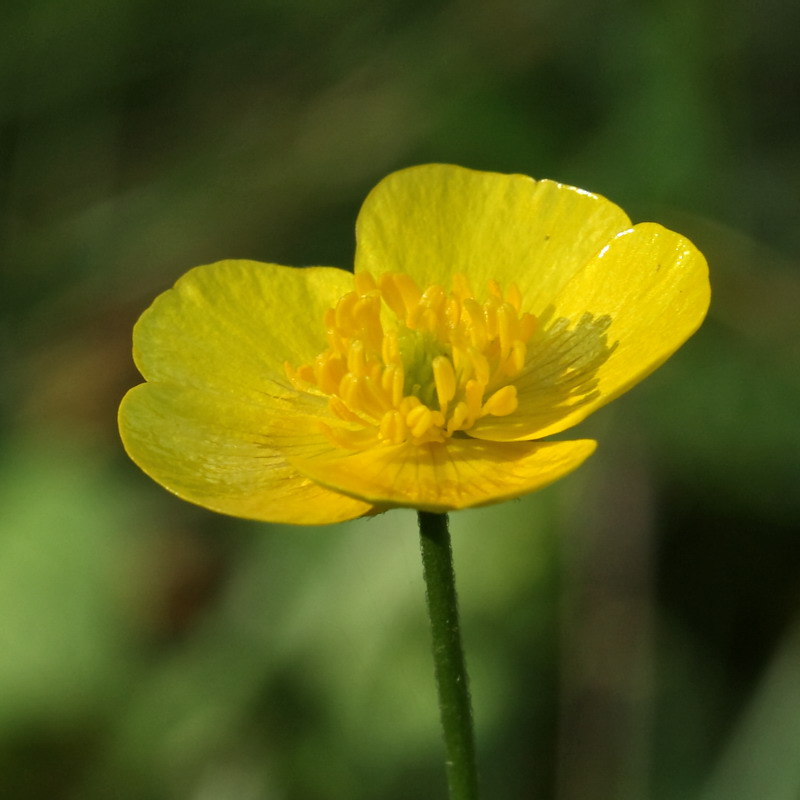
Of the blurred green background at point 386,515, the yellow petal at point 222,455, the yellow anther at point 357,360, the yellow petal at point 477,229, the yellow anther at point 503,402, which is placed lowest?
the blurred green background at point 386,515

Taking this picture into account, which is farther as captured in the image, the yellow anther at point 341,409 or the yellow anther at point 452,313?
the yellow anther at point 452,313

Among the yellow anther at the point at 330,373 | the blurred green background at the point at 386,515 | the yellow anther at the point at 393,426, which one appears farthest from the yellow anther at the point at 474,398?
the blurred green background at the point at 386,515

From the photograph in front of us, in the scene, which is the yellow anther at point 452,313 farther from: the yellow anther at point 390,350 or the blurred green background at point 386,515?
the blurred green background at point 386,515

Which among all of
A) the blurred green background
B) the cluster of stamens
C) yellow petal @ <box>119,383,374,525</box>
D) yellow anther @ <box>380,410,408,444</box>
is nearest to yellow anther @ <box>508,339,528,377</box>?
the cluster of stamens

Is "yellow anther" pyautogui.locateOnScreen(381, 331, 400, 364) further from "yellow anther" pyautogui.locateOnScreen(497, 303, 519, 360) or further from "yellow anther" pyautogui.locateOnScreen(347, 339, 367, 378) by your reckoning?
"yellow anther" pyautogui.locateOnScreen(497, 303, 519, 360)

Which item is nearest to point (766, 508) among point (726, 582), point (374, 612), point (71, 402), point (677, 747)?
point (726, 582)

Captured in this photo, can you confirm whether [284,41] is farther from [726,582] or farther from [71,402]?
[726,582]

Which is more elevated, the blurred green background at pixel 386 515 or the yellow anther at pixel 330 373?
the yellow anther at pixel 330 373
